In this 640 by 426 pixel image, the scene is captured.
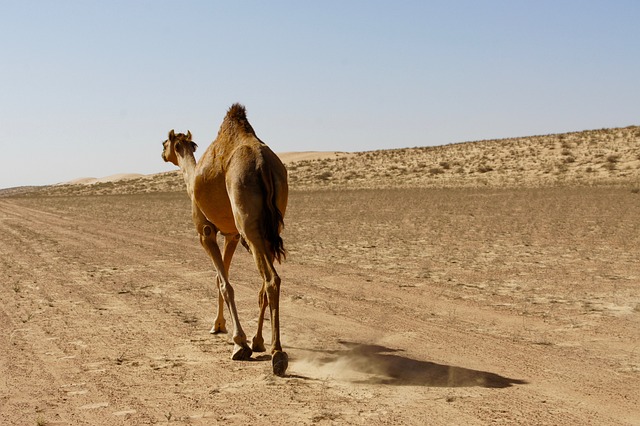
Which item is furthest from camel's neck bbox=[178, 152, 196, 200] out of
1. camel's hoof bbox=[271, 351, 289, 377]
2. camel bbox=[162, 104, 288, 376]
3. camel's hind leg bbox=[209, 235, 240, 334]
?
camel's hoof bbox=[271, 351, 289, 377]

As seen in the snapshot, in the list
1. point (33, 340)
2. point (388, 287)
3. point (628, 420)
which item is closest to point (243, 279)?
point (388, 287)

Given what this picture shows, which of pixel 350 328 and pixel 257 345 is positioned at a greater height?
pixel 257 345

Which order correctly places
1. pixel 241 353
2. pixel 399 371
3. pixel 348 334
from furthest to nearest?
pixel 348 334 → pixel 241 353 → pixel 399 371

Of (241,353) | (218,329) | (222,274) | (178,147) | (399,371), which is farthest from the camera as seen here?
(178,147)

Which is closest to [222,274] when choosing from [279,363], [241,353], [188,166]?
[241,353]

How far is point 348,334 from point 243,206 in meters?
2.45

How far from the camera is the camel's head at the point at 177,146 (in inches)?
407

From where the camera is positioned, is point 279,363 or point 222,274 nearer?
point 279,363

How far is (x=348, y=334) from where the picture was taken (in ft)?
30.4

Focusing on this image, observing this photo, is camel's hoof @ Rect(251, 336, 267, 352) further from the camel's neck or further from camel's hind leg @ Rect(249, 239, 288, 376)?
the camel's neck

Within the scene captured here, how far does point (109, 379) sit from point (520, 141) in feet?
205

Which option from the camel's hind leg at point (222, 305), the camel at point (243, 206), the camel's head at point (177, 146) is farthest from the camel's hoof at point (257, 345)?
the camel's head at point (177, 146)

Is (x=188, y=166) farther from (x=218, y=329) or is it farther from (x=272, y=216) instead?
(x=272, y=216)

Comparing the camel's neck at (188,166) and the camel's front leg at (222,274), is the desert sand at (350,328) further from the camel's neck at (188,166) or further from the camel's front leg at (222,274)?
the camel's neck at (188,166)
